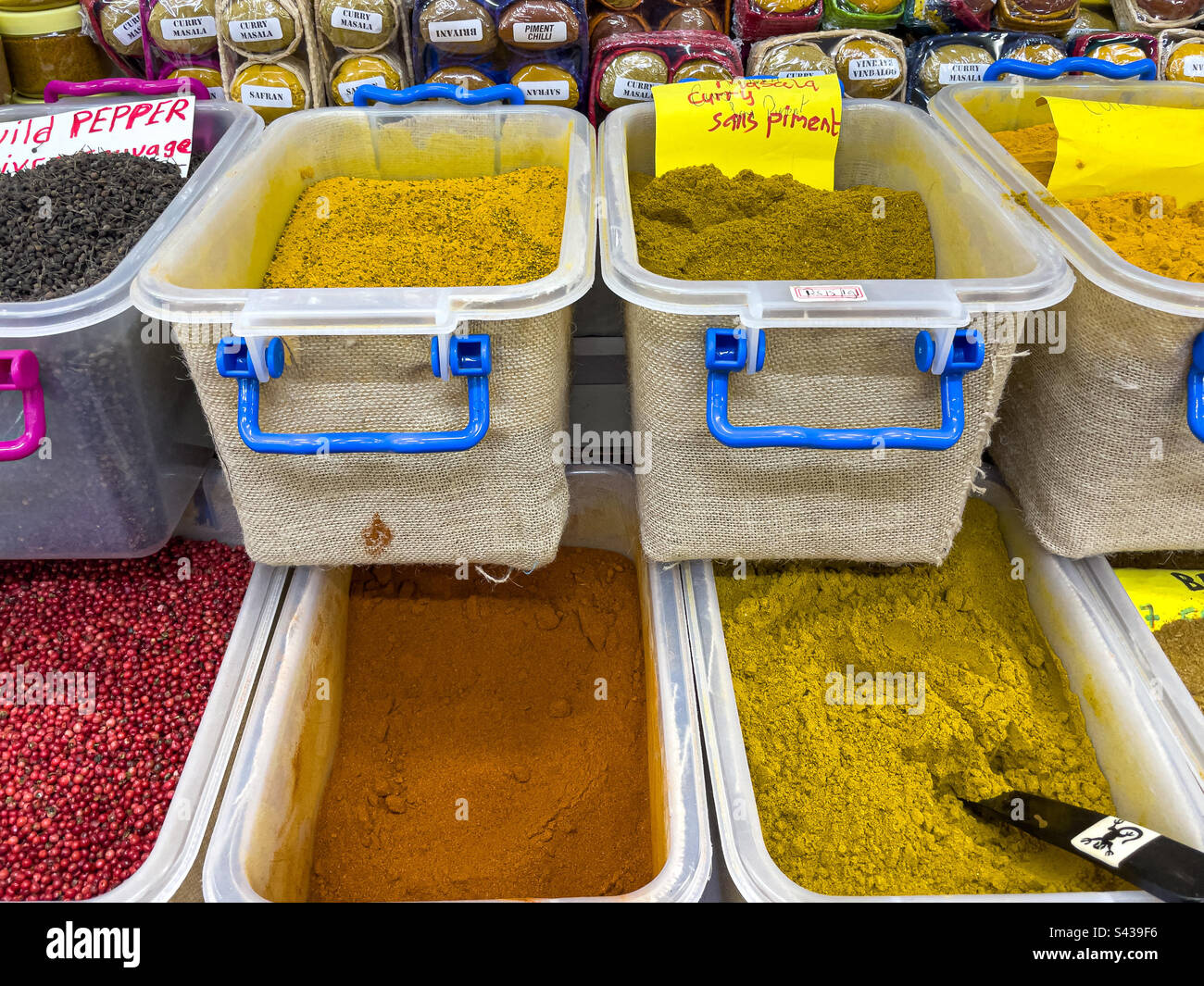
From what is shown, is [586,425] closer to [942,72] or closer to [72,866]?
[942,72]

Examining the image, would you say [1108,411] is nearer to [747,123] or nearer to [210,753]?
[747,123]

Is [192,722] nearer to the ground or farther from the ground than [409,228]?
nearer to the ground

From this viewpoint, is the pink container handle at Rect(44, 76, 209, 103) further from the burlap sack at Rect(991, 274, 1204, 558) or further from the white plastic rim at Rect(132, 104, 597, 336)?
the burlap sack at Rect(991, 274, 1204, 558)

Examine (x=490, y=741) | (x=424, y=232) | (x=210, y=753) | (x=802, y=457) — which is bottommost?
(x=490, y=741)

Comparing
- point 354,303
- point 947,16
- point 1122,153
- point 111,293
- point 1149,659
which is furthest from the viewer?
point 947,16

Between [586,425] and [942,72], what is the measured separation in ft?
2.90

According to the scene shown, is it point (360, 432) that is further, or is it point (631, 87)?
point (631, 87)

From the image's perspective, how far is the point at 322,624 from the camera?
3.59 ft

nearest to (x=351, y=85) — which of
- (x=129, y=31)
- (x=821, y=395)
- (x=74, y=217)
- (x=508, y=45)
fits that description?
(x=508, y=45)

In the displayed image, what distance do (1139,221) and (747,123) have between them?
1.71 ft

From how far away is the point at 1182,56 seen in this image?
1.39 metres

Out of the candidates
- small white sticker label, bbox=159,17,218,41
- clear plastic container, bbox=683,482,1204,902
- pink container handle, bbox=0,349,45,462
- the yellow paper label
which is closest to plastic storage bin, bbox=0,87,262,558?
pink container handle, bbox=0,349,45,462

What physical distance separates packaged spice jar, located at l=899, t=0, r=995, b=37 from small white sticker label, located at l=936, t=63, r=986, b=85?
112 mm

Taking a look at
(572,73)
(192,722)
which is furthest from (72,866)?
(572,73)
